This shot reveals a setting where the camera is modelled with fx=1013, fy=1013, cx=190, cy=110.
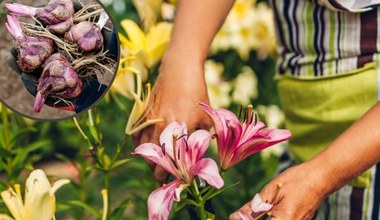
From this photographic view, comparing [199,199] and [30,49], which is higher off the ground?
[30,49]

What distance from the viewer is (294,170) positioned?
1144 millimetres

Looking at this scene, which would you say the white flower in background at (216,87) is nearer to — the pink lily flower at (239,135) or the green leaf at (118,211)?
the green leaf at (118,211)

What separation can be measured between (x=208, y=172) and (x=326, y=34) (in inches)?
18.4

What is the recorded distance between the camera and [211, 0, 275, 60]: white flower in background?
243 cm

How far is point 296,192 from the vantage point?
1124 millimetres

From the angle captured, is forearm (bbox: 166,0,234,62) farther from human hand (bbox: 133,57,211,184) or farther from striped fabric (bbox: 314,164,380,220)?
striped fabric (bbox: 314,164,380,220)

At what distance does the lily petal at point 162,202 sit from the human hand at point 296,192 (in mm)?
69

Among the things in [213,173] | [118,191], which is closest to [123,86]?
[213,173]

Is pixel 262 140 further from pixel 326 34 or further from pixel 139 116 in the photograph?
pixel 326 34

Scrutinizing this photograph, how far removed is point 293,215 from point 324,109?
0.42 m

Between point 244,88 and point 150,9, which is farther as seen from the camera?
point 244,88

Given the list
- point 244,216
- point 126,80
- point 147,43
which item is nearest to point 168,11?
point 147,43

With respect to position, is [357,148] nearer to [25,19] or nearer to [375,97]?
[375,97]

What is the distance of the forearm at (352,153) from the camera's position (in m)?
1.16
